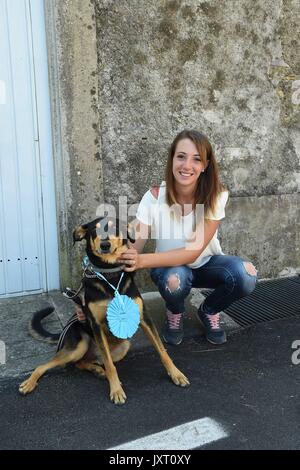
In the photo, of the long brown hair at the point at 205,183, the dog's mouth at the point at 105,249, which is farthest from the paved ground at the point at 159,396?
the long brown hair at the point at 205,183

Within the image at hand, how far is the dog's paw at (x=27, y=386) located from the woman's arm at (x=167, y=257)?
0.89m

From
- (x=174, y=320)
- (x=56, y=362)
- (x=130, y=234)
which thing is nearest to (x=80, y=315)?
(x=56, y=362)

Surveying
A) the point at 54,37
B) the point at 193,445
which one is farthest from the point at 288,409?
the point at 54,37

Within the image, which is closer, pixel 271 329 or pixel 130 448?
pixel 130 448

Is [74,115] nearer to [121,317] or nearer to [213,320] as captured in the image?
[121,317]

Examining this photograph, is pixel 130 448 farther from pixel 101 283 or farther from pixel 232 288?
pixel 232 288

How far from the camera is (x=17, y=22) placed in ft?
11.6

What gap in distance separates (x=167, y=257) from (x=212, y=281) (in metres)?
0.51

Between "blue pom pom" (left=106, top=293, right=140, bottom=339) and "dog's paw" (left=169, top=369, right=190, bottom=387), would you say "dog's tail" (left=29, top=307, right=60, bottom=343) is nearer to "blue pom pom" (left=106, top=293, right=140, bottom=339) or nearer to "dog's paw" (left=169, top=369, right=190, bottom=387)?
"blue pom pom" (left=106, top=293, right=140, bottom=339)

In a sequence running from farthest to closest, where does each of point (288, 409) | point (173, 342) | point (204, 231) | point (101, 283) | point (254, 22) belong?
point (254, 22) < point (173, 342) < point (204, 231) < point (101, 283) < point (288, 409)

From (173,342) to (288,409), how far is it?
3.31 feet

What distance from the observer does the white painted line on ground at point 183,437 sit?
2.21 m

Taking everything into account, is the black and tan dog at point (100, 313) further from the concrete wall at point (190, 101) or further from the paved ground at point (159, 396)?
the concrete wall at point (190, 101)

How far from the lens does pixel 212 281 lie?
3293 mm
